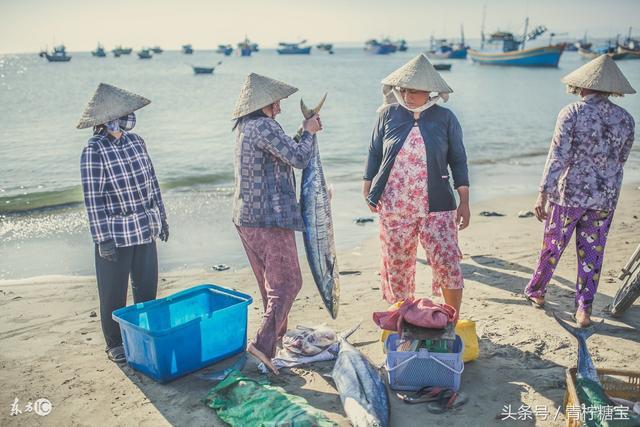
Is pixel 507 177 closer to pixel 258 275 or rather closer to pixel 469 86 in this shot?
pixel 258 275

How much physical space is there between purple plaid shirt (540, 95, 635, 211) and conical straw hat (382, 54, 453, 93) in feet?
3.59

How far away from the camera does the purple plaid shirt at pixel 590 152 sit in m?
4.63

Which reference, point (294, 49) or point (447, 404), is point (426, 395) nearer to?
point (447, 404)

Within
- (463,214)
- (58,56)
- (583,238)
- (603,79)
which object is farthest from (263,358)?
(58,56)

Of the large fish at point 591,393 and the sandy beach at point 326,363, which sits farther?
the sandy beach at point 326,363

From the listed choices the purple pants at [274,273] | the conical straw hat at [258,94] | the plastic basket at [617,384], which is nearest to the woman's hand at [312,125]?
the conical straw hat at [258,94]

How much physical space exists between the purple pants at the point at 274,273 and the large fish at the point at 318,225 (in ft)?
0.51

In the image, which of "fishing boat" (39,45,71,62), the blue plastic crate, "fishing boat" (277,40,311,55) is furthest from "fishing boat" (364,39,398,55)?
the blue plastic crate

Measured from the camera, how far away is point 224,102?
35.6 metres

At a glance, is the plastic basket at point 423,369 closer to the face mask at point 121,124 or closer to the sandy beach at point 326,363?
the sandy beach at point 326,363

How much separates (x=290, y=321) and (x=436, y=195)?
1946 millimetres

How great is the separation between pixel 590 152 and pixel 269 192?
8.42 feet

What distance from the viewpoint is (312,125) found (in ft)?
13.6

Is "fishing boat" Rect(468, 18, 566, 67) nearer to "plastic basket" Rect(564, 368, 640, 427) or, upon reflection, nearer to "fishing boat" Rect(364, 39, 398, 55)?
"fishing boat" Rect(364, 39, 398, 55)
